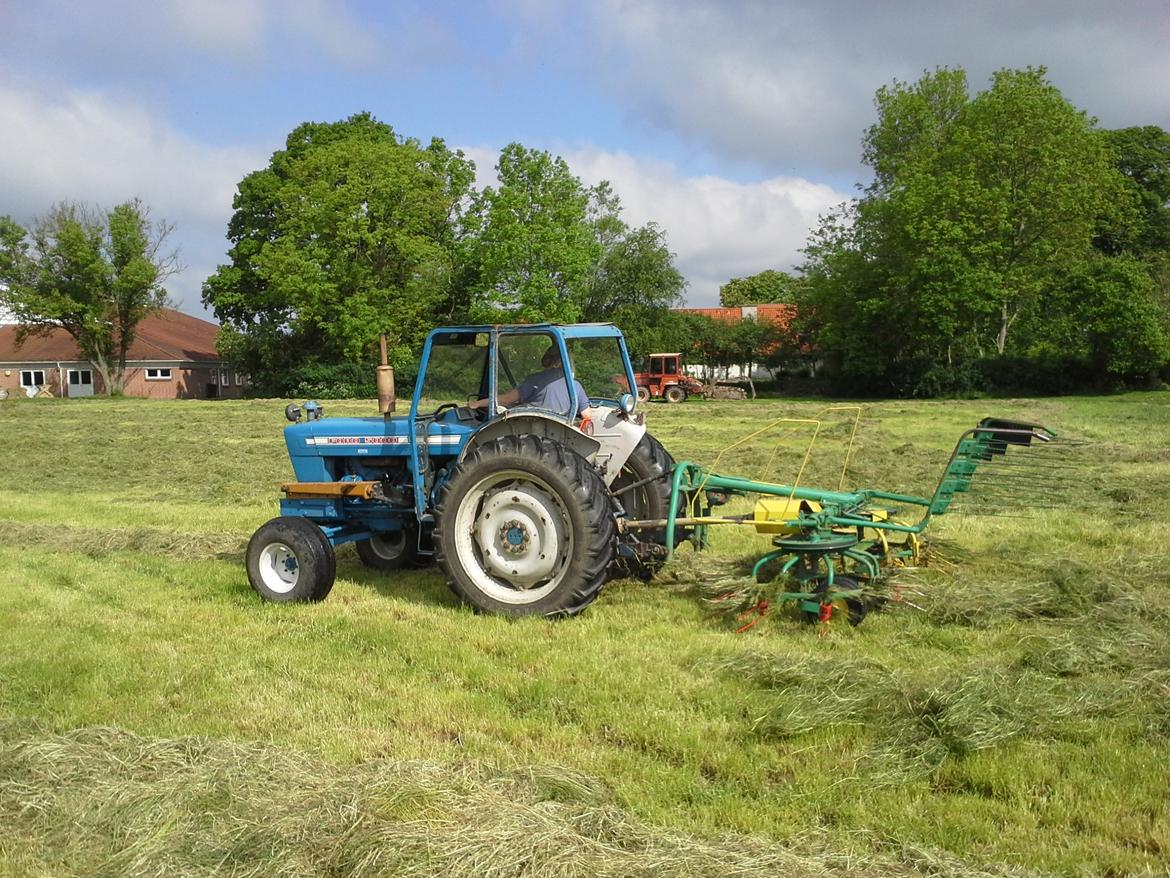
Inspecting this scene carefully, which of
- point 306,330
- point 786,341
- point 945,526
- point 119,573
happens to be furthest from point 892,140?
point 119,573

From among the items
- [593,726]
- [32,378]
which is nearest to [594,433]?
[593,726]

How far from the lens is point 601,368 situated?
7344 millimetres

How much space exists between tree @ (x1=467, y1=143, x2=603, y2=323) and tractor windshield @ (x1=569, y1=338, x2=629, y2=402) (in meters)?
33.2

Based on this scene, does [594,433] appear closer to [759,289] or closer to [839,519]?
[839,519]

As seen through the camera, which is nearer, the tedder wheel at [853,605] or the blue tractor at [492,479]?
the tedder wheel at [853,605]

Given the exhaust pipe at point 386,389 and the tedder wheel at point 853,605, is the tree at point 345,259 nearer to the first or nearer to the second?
the exhaust pipe at point 386,389

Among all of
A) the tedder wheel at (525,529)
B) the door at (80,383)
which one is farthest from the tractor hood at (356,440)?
the door at (80,383)

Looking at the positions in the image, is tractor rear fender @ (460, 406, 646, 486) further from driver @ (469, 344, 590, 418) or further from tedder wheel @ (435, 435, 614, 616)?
tedder wheel @ (435, 435, 614, 616)

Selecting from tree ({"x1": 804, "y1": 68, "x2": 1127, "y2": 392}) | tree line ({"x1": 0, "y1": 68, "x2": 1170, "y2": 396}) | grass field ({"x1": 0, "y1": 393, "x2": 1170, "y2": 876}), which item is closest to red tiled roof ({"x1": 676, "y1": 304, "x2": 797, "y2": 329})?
tree line ({"x1": 0, "y1": 68, "x2": 1170, "y2": 396})

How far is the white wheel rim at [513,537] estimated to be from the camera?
6.24m

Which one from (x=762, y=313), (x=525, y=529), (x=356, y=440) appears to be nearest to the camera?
(x=525, y=529)

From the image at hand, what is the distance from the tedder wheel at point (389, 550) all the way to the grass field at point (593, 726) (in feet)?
0.63

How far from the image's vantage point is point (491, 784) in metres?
3.67

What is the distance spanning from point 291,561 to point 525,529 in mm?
1862
